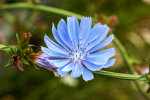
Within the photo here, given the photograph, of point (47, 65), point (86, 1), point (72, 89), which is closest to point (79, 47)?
point (47, 65)

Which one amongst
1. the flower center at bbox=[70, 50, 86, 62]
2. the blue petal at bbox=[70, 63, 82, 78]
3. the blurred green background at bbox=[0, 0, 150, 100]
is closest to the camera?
the blue petal at bbox=[70, 63, 82, 78]

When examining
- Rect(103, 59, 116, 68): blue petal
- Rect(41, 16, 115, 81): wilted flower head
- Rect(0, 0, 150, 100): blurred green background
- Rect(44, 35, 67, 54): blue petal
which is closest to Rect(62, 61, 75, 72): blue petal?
Rect(41, 16, 115, 81): wilted flower head

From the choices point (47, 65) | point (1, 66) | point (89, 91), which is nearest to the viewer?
point (47, 65)

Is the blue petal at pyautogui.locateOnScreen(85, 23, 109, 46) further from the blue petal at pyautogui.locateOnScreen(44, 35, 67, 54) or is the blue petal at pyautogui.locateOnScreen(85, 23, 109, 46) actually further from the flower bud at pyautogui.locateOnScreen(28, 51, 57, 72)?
the flower bud at pyautogui.locateOnScreen(28, 51, 57, 72)

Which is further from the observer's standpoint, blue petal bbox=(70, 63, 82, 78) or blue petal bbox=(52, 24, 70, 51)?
blue petal bbox=(52, 24, 70, 51)

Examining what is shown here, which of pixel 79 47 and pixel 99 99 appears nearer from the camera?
pixel 79 47

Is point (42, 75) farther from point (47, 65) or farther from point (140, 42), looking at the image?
point (47, 65)

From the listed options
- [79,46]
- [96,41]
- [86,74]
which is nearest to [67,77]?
[79,46]
